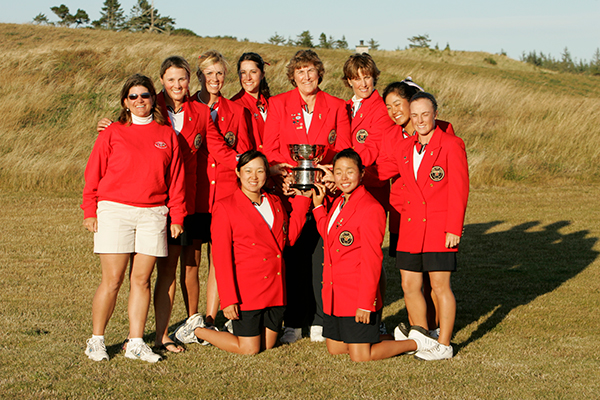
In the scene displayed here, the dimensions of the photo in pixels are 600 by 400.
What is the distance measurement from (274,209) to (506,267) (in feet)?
13.7

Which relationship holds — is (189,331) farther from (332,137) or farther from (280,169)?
(332,137)

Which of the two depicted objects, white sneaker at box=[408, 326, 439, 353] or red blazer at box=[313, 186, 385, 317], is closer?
red blazer at box=[313, 186, 385, 317]

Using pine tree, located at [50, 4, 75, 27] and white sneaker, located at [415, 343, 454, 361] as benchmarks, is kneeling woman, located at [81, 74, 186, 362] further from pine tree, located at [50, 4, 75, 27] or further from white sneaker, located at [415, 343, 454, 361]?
pine tree, located at [50, 4, 75, 27]

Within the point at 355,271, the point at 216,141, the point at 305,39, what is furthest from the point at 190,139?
the point at 305,39

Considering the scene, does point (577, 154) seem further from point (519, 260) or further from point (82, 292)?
point (82, 292)

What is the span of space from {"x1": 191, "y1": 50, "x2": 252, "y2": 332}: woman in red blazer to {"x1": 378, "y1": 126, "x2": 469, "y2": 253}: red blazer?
1.39m

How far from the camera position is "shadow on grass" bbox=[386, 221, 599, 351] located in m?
6.01

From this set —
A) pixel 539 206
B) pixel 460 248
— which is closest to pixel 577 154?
pixel 539 206

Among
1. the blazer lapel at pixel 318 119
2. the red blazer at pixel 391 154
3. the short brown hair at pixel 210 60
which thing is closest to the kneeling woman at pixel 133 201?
the short brown hair at pixel 210 60

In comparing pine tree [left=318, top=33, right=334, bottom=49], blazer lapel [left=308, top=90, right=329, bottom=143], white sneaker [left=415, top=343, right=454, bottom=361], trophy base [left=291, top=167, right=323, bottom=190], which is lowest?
white sneaker [left=415, top=343, right=454, bottom=361]

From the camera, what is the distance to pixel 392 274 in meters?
7.46

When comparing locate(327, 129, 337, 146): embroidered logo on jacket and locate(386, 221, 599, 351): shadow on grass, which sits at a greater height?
locate(327, 129, 337, 146): embroidered logo on jacket

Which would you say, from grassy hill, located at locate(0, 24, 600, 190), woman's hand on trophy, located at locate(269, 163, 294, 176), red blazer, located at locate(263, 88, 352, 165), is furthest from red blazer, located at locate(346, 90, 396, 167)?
grassy hill, located at locate(0, 24, 600, 190)

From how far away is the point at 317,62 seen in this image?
4766 mm
